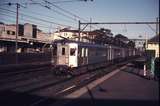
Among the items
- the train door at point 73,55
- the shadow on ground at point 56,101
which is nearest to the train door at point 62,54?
the train door at point 73,55

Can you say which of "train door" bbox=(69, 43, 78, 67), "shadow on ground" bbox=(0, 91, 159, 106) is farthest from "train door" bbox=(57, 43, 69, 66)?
"shadow on ground" bbox=(0, 91, 159, 106)

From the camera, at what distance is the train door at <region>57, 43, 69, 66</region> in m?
25.5

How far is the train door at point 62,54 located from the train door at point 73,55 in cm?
37

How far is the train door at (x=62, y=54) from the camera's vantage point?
83.6 feet

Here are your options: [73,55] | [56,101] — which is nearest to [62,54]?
[73,55]

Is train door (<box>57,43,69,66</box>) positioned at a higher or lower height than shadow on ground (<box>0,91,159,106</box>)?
higher

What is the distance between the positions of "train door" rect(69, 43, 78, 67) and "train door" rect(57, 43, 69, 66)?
0.37 meters

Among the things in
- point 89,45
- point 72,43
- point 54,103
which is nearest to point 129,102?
point 54,103

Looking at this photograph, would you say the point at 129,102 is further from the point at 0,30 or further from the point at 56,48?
the point at 0,30

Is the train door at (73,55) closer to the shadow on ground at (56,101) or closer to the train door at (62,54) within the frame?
the train door at (62,54)

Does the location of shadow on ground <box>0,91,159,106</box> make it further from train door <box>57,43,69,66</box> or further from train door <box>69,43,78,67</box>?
train door <box>57,43,69,66</box>

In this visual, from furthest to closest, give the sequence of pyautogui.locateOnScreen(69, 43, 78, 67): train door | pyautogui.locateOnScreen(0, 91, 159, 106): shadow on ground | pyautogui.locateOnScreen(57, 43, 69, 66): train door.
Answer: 1. pyautogui.locateOnScreen(57, 43, 69, 66): train door
2. pyautogui.locateOnScreen(69, 43, 78, 67): train door
3. pyautogui.locateOnScreen(0, 91, 159, 106): shadow on ground

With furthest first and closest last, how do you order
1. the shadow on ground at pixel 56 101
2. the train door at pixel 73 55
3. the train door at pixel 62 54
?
the train door at pixel 62 54 → the train door at pixel 73 55 → the shadow on ground at pixel 56 101

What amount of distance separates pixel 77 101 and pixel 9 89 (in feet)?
17.2
